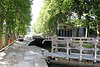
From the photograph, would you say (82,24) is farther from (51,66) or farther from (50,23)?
(50,23)

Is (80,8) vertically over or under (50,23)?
over

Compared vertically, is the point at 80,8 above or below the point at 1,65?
above

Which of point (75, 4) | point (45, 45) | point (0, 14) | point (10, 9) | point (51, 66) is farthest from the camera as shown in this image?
point (45, 45)

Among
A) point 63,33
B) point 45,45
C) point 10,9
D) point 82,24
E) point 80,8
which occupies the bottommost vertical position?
point 45,45

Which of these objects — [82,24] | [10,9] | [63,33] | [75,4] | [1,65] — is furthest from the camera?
[63,33]

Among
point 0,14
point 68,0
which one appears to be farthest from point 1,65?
point 68,0

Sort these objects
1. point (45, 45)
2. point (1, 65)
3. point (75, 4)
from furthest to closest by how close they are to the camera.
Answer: point (45, 45) < point (75, 4) < point (1, 65)

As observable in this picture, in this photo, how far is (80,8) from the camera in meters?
23.6

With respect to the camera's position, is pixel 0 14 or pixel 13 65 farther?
pixel 0 14

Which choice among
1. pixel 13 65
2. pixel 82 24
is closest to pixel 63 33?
pixel 82 24

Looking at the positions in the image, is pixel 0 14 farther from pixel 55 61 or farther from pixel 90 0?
pixel 90 0

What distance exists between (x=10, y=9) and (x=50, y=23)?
23.8m

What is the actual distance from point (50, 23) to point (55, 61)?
2840 cm

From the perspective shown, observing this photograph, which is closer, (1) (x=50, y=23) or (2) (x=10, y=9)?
(2) (x=10, y=9)
